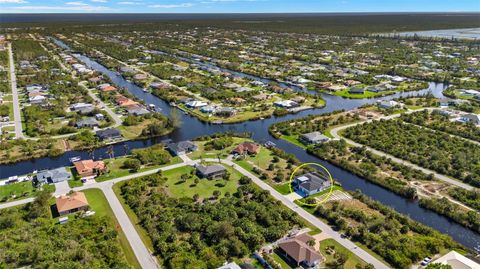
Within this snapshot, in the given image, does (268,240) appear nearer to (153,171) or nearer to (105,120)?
(153,171)

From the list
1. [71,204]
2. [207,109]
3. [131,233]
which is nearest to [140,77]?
[207,109]

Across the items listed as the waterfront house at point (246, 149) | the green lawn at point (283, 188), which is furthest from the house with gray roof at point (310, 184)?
the waterfront house at point (246, 149)

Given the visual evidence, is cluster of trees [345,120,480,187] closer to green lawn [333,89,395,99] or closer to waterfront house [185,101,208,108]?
green lawn [333,89,395,99]

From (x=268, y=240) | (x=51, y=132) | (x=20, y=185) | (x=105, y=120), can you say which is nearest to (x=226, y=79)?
(x=105, y=120)

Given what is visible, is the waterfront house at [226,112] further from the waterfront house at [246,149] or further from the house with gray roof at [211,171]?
the house with gray roof at [211,171]

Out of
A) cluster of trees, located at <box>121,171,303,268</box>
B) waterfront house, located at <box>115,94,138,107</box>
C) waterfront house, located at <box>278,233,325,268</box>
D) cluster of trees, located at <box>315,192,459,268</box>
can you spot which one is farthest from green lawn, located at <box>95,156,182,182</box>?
waterfront house, located at <box>115,94,138,107</box>

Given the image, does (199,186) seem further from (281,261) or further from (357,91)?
(357,91)

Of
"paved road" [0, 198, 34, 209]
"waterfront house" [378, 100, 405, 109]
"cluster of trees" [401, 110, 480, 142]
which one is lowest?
"paved road" [0, 198, 34, 209]
